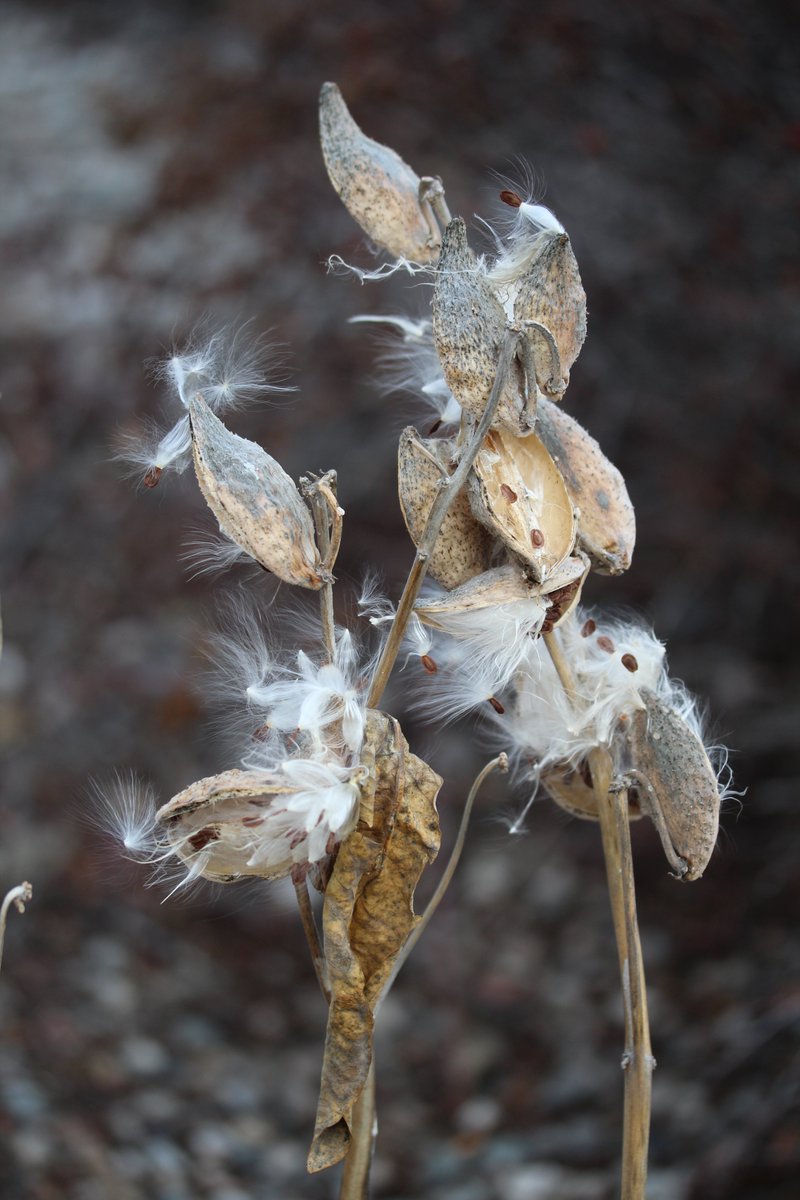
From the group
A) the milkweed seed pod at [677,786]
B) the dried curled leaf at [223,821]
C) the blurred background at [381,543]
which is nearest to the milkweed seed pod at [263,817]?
the dried curled leaf at [223,821]

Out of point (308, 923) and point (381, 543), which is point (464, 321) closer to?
point (308, 923)

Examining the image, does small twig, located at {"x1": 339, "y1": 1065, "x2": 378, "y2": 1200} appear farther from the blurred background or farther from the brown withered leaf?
the blurred background

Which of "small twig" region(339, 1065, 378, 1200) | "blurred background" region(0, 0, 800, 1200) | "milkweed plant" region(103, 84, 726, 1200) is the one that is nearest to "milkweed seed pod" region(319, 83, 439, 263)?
"milkweed plant" region(103, 84, 726, 1200)

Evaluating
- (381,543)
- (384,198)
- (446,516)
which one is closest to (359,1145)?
(446,516)

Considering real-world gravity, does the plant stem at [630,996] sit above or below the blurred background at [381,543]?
above

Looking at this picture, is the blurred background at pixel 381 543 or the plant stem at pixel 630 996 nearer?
the plant stem at pixel 630 996

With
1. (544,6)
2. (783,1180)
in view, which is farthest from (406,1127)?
(544,6)

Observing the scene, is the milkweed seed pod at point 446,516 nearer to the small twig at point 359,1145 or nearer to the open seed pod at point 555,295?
the open seed pod at point 555,295
